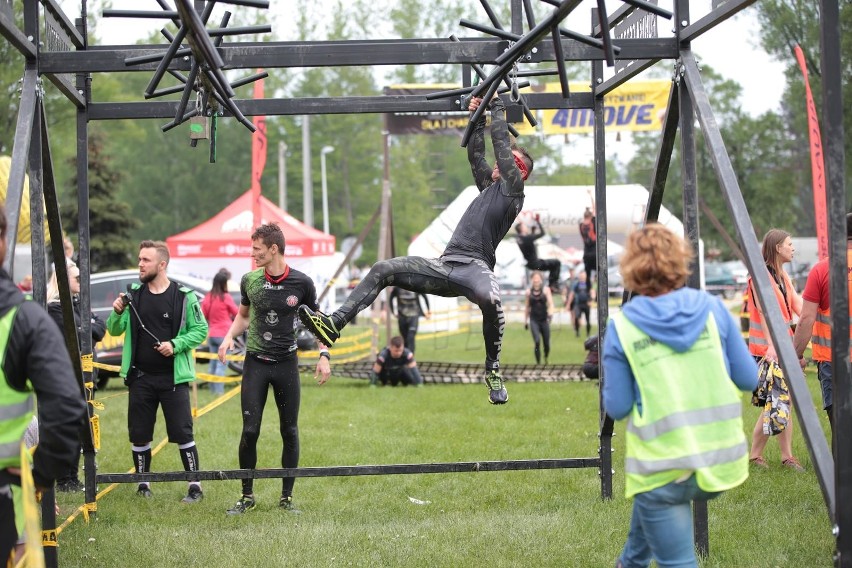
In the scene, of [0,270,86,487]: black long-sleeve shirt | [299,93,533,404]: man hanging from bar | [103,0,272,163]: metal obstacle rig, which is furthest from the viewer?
[299,93,533,404]: man hanging from bar

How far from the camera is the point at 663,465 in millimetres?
3629

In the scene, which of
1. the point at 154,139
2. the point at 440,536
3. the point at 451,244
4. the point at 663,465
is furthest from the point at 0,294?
the point at 154,139

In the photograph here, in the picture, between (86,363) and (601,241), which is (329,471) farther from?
(601,241)

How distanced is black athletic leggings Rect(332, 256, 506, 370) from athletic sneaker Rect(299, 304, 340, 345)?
0.08 meters

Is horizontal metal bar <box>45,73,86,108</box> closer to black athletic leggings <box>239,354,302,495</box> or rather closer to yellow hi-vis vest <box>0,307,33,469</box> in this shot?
black athletic leggings <box>239,354,302,495</box>

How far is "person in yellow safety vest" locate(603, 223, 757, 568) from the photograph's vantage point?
362 cm

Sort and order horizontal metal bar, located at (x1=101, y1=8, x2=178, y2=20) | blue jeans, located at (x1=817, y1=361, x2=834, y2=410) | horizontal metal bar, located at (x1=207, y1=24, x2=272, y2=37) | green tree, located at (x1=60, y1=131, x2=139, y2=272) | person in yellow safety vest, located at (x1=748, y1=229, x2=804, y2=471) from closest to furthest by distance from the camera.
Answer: horizontal metal bar, located at (x1=207, y1=24, x2=272, y2=37), horizontal metal bar, located at (x1=101, y1=8, x2=178, y2=20), blue jeans, located at (x1=817, y1=361, x2=834, y2=410), person in yellow safety vest, located at (x1=748, y1=229, x2=804, y2=471), green tree, located at (x1=60, y1=131, x2=139, y2=272)

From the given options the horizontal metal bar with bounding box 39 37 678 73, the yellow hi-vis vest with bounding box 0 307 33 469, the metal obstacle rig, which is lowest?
the yellow hi-vis vest with bounding box 0 307 33 469

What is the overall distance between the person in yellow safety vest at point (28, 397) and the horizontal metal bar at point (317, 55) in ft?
7.63

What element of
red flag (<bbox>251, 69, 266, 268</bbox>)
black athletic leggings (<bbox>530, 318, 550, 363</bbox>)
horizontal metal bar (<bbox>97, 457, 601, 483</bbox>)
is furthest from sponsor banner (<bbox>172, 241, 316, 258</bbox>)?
horizontal metal bar (<bbox>97, 457, 601, 483</bbox>)

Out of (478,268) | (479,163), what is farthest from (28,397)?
(479,163)

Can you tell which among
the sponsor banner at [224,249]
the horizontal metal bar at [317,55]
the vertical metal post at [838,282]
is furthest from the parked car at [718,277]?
the vertical metal post at [838,282]

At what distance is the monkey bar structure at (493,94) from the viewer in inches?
155

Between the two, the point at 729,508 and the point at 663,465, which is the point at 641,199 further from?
the point at 663,465
